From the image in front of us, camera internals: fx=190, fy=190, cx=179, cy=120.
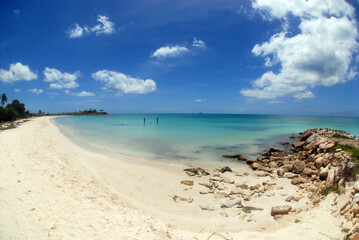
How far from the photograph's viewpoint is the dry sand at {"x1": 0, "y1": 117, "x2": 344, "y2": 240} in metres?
5.34

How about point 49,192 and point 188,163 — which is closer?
point 49,192

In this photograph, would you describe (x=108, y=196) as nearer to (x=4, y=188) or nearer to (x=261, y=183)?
(x=4, y=188)

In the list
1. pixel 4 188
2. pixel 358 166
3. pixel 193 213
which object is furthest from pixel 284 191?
pixel 4 188

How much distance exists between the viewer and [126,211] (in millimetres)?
6824

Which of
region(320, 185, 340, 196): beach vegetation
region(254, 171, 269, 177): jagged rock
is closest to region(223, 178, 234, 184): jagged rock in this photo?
region(254, 171, 269, 177): jagged rock

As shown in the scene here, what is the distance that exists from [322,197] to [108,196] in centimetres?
841

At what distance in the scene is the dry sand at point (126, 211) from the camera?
5336mm

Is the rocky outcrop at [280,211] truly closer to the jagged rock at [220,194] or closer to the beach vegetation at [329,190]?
the beach vegetation at [329,190]

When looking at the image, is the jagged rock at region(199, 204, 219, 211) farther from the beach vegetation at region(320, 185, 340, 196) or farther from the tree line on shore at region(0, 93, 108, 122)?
the tree line on shore at region(0, 93, 108, 122)

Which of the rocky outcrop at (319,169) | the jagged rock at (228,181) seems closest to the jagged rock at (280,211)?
the rocky outcrop at (319,169)

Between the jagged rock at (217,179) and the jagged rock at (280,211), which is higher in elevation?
the jagged rock at (280,211)

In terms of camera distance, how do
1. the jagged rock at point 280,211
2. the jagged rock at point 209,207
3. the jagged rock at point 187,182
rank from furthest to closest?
the jagged rock at point 187,182, the jagged rock at point 209,207, the jagged rock at point 280,211

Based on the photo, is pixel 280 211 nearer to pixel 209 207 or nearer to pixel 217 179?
pixel 209 207

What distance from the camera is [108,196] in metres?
8.01
